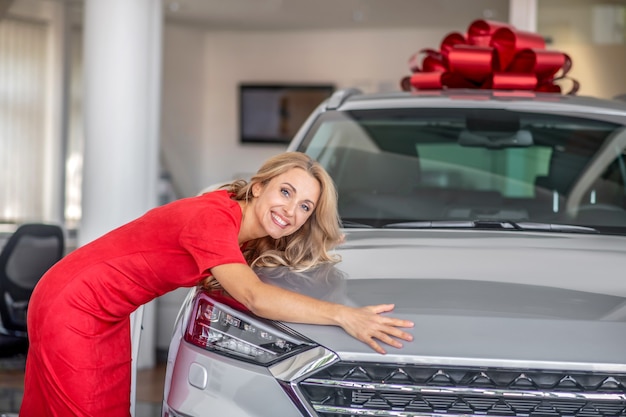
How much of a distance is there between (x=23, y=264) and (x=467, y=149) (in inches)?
102

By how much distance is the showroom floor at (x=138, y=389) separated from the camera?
4.94m

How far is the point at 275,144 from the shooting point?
1353 cm

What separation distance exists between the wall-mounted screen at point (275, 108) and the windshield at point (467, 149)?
975 centimetres

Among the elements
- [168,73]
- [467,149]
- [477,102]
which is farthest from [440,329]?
[168,73]

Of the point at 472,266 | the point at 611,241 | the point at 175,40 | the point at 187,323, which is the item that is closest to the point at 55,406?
the point at 187,323

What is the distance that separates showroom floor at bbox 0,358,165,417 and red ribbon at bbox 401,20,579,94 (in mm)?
2288

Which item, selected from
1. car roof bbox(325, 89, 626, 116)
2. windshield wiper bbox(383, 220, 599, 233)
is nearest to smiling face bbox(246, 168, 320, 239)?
windshield wiper bbox(383, 220, 599, 233)

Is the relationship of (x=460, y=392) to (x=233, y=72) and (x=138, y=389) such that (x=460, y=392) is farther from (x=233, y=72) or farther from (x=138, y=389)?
(x=233, y=72)

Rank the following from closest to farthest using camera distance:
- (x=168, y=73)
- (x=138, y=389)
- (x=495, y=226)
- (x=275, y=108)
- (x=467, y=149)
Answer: (x=495, y=226), (x=467, y=149), (x=138, y=389), (x=168, y=73), (x=275, y=108)

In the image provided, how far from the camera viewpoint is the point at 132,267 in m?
2.39

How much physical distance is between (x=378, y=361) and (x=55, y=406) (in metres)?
0.93

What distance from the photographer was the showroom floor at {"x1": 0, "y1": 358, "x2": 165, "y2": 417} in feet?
16.2

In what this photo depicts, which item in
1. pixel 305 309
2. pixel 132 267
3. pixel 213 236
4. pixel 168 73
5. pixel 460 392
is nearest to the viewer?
pixel 460 392

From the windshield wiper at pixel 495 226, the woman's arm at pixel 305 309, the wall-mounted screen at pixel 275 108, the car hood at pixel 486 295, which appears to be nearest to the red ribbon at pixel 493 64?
the windshield wiper at pixel 495 226
